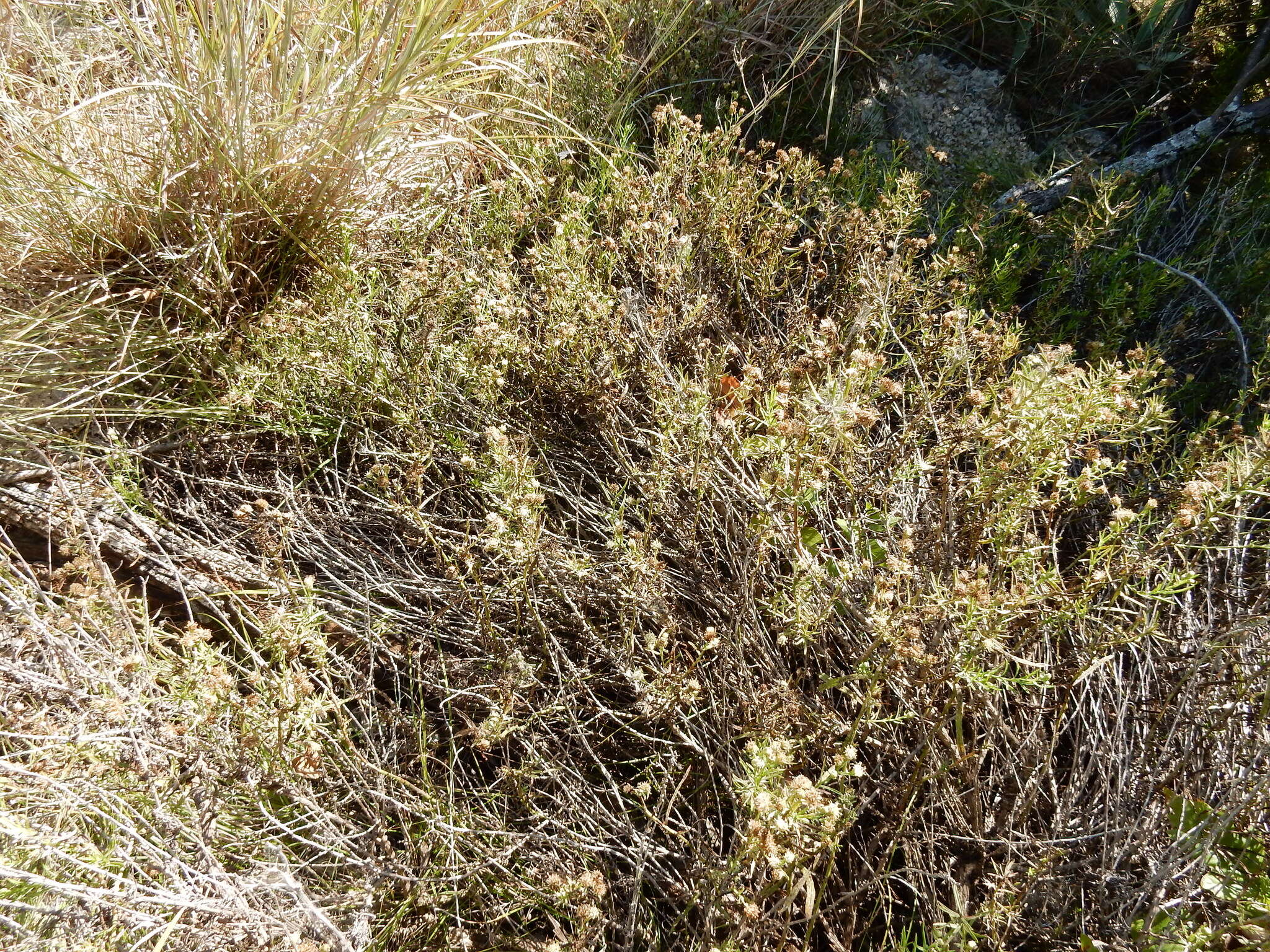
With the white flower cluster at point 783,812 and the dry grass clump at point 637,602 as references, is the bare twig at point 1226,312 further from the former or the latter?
the white flower cluster at point 783,812

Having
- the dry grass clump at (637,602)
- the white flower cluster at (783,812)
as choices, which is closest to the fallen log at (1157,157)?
the dry grass clump at (637,602)

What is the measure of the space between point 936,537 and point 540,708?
3.09 ft

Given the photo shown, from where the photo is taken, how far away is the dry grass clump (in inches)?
52.5

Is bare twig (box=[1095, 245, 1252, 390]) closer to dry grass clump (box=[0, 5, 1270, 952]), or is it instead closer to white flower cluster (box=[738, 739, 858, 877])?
dry grass clump (box=[0, 5, 1270, 952])

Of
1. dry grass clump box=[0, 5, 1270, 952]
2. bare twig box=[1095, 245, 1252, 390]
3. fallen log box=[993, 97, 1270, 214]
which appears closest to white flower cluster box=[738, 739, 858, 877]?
dry grass clump box=[0, 5, 1270, 952]

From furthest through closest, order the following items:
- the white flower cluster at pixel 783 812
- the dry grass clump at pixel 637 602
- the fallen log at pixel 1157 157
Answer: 1. the fallen log at pixel 1157 157
2. the dry grass clump at pixel 637 602
3. the white flower cluster at pixel 783 812

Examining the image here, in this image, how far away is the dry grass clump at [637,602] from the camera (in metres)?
1.33

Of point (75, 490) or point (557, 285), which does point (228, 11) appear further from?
point (75, 490)

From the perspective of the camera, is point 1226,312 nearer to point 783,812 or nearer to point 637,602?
point 637,602

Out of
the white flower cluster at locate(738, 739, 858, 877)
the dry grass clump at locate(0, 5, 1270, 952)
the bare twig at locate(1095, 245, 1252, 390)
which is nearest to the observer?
the white flower cluster at locate(738, 739, 858, 877)

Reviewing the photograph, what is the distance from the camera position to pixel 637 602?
157 cm

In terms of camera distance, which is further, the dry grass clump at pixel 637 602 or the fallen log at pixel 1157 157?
the fallen log at pixel 1157 157

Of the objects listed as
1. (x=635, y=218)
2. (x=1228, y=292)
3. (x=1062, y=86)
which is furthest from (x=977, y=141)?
(x=635, y=218)

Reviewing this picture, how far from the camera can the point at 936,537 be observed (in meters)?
1.61
